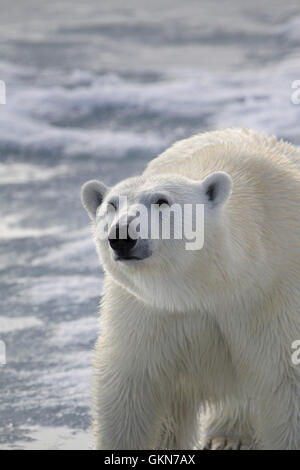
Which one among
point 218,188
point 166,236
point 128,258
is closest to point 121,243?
point 128,258

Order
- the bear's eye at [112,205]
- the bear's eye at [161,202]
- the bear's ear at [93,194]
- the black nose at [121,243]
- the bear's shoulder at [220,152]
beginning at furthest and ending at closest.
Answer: the bear's shoulder at [220,152] → the bear's ear at [93,194] → the bear's eye at [112,205] → the bear's eye at [161,202] → the black nose at [121,243]

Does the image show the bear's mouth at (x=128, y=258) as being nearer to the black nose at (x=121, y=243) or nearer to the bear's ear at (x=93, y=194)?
the black nose at (x=121, y=243)

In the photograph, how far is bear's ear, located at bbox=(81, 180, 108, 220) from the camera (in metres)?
4.25

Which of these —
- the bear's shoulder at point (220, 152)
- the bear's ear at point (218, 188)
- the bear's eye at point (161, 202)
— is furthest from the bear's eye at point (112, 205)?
the bear's shoulder at point (220, 152)

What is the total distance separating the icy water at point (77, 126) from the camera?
6160 millimetres

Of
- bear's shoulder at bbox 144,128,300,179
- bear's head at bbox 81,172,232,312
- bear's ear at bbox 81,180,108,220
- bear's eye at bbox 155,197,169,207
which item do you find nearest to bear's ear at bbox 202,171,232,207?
bear's head at bbox 81,172,232,312

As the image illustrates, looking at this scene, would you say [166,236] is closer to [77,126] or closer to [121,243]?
[121,243]

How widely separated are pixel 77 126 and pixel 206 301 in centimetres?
760

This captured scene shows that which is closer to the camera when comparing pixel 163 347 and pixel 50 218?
pixel 163 347

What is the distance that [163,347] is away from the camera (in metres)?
4.42

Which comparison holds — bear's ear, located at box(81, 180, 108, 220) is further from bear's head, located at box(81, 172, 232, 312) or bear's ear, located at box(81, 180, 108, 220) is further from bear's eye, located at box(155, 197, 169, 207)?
bear's eye, located at box(155, 197, 169, 207)
